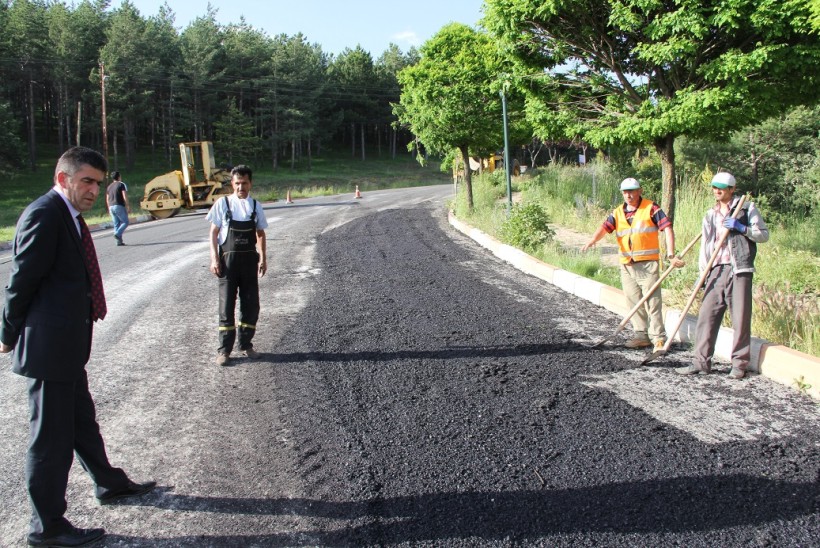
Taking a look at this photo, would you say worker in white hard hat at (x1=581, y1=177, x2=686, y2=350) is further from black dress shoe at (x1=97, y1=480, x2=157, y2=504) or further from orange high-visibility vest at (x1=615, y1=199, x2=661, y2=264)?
black dress shoe at (x1=97, y1=480, x2=157, y2=504)

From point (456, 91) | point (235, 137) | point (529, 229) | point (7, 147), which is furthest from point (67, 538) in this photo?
point (235, 137)

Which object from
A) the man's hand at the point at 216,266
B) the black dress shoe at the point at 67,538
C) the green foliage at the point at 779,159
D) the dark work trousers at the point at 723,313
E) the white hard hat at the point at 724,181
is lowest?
the black dress shoe at the point at 67,538

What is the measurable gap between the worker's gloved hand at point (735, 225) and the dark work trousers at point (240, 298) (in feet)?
13.4

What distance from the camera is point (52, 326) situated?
3.04 meters

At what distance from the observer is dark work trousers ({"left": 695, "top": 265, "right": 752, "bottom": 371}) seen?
17.0ft

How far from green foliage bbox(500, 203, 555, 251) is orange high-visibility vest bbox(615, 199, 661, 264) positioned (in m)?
5.18

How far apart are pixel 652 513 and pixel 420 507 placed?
1154 mm

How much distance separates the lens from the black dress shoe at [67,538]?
9.74 feet

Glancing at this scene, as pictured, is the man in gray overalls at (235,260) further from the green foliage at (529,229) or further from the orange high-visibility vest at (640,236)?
the green foliage at (529,229)

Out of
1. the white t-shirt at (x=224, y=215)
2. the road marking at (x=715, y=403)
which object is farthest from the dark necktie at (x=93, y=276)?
the road marking at (x=715, y=403)

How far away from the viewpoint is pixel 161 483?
3.59 metres

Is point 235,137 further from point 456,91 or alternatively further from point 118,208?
point 118,208

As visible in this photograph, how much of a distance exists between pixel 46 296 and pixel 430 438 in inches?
91.0

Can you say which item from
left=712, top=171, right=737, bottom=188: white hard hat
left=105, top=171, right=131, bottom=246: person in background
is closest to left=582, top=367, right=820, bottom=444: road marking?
left=712, top=171, right=737, bottom=188: white hard hat
